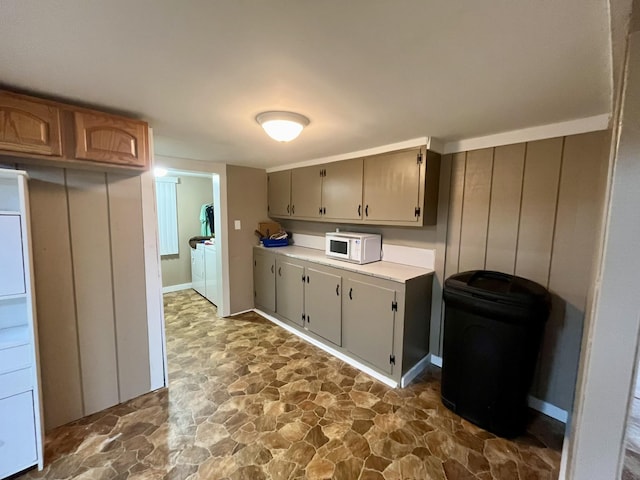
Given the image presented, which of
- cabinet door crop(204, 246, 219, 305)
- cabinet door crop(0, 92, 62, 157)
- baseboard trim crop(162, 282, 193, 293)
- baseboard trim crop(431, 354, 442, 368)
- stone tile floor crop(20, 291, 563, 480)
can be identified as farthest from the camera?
baseboard trim crop(162, 282, 193, 293)

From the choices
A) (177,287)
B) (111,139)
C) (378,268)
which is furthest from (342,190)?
(177,287)

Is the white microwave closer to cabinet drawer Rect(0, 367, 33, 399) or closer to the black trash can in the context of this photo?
the black trash can

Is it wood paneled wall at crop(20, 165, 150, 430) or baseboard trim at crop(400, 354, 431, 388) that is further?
baseboard trim at crop(400, 354, 431, 388)

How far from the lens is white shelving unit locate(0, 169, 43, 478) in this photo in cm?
152

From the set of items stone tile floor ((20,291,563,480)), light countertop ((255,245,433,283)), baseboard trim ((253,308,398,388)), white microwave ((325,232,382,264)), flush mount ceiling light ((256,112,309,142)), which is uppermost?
flush mount ceiling light ((256,112,309,142))

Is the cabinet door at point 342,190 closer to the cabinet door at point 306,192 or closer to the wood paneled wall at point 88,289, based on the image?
the cabinet door at point 306,192

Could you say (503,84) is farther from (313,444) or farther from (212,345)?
(212,345)

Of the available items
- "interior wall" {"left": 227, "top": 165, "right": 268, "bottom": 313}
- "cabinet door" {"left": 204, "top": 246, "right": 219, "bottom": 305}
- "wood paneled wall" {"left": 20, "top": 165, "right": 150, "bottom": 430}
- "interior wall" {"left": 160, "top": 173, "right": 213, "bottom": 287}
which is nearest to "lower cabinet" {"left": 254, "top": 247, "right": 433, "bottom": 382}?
"interior wall" {"left": 227, "top": 165, "right": 268, "bottom": 313}

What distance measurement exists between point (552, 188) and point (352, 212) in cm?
170

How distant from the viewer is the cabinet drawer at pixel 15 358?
1530mm

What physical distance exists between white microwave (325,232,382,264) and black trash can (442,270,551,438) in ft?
3.14

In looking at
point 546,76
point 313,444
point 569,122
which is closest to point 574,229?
point 569,122

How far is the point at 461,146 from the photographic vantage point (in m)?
2.49

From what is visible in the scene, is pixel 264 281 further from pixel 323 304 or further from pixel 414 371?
pixel 414 371
